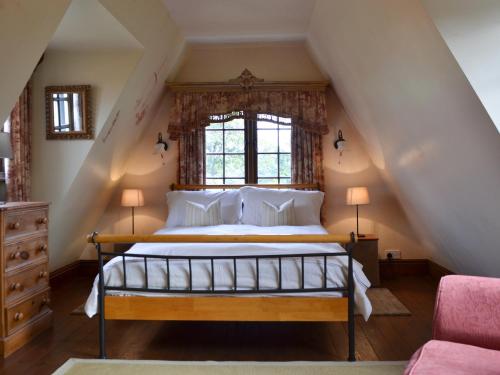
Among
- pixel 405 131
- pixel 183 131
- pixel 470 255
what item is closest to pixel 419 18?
pixel 405 131

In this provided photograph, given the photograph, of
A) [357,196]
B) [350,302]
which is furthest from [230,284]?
[357,196]

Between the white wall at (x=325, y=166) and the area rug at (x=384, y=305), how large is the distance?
827 millimetres

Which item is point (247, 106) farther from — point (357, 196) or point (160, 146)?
point (357, 196)

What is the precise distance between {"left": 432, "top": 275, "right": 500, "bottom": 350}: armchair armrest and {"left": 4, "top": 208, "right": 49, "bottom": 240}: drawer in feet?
8.27

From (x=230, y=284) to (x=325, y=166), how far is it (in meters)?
2.51

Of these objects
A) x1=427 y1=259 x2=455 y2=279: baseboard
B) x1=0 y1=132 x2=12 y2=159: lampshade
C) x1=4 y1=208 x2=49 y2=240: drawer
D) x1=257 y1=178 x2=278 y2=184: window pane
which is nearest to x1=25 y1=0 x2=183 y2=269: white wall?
x1=4 y1=208 x2=49 y2=240: drawer

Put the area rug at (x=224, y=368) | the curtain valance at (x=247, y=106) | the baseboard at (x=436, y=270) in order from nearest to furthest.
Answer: the area rug at (x=224, y=368) < the baseboard at (x=436, y=270) < the curtain valance at (x=247, y=106)

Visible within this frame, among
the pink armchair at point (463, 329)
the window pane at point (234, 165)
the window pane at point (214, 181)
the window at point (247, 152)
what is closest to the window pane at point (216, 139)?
the window at point (247, 152)

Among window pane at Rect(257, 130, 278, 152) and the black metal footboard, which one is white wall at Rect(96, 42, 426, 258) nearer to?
window pane at Rect(257, 130, 278, 152)

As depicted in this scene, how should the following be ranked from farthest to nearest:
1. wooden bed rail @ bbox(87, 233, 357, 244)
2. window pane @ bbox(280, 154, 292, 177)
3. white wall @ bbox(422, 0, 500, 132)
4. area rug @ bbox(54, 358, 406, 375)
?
window pane @ bbox(280, 154, 292, 177) → wooden bed rail @ bbox(87, 233, 357, 244) → area rug @ bbox(54, 358, 406, 375) → white wall @ bbox(422, 0, 500, 132)

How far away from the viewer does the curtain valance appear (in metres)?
4.58

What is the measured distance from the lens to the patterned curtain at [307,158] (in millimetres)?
4668

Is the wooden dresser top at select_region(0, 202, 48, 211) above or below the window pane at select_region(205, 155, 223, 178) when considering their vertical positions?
below

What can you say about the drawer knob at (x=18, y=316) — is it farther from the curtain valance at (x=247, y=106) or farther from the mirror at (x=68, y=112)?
the curtain valance at (x=247, y=106)
